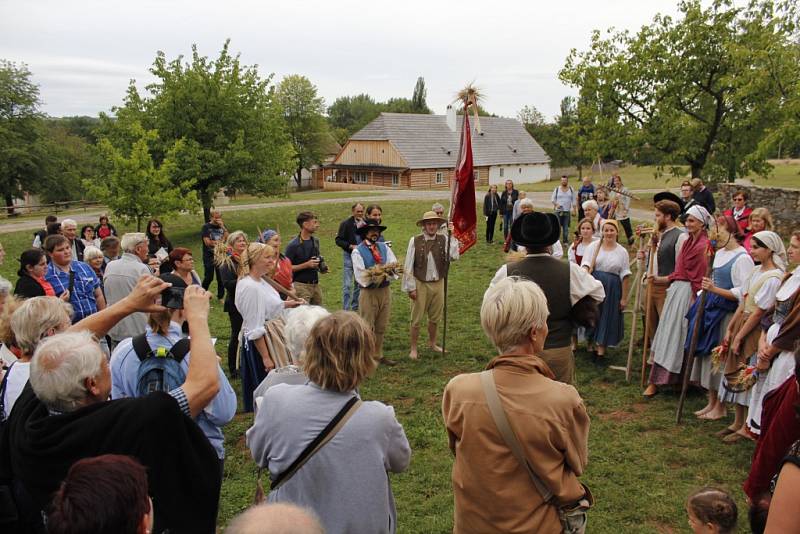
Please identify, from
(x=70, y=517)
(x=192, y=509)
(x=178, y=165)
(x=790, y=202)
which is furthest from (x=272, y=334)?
(x=178, y=165)

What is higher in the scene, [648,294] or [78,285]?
[78,285]

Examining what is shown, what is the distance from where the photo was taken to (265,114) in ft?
83.6

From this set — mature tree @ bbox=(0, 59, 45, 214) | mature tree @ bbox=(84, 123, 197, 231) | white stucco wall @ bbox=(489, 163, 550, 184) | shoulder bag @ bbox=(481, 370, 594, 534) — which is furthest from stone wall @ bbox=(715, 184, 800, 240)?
mature tree @ bbox=(0, 59, 45, 214)

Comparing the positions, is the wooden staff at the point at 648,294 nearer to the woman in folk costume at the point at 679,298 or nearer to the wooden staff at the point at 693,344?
the woman in folk costume at the point at 679,298

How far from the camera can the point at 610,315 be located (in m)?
7.95

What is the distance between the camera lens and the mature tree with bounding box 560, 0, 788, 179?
19484 millimetres

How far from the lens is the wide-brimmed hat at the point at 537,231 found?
177 inches

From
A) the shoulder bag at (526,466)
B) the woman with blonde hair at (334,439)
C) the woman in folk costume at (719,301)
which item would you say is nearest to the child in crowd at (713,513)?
the shoulder bag at (526,466)

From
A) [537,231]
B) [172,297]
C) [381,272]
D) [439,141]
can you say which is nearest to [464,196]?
[381,272]

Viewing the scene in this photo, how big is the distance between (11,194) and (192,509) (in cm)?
5083

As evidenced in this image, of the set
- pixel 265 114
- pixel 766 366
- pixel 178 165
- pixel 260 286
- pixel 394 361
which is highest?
pixel 265 114

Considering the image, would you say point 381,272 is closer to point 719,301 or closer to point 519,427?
point 719,301

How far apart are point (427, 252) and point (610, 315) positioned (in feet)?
8.51

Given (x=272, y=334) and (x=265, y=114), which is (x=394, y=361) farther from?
(x=265, y=114)
